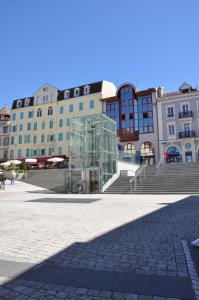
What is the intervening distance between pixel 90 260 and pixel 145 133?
3666 centimetres

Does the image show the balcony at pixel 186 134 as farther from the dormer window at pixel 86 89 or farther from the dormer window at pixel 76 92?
the dormer window at pixel 76 92

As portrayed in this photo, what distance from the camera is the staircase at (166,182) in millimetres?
19641

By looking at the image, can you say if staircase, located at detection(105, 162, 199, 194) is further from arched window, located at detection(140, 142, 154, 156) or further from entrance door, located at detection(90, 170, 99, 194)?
arched window, located at detection(140, 142, 154, 156)

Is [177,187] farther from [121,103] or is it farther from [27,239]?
[121,103]

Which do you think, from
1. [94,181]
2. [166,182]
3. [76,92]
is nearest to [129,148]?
[76,92]

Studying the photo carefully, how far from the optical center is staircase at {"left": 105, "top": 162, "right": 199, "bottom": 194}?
64.4 ft

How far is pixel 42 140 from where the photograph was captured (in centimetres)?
4978

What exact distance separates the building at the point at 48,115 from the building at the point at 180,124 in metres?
12.0

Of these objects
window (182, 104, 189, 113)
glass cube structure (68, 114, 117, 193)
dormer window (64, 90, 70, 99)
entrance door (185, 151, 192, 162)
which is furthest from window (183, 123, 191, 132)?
dormer window (64, 90, 70, 99)

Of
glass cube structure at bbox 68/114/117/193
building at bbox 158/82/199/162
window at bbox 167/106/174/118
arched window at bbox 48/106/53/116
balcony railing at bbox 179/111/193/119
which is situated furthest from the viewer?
arched window at bbox 48/106/53/116

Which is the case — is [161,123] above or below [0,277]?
above

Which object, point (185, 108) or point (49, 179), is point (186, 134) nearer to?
point (185, 108)

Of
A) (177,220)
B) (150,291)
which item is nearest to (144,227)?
(177,220)

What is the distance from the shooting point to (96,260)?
14.4ft
